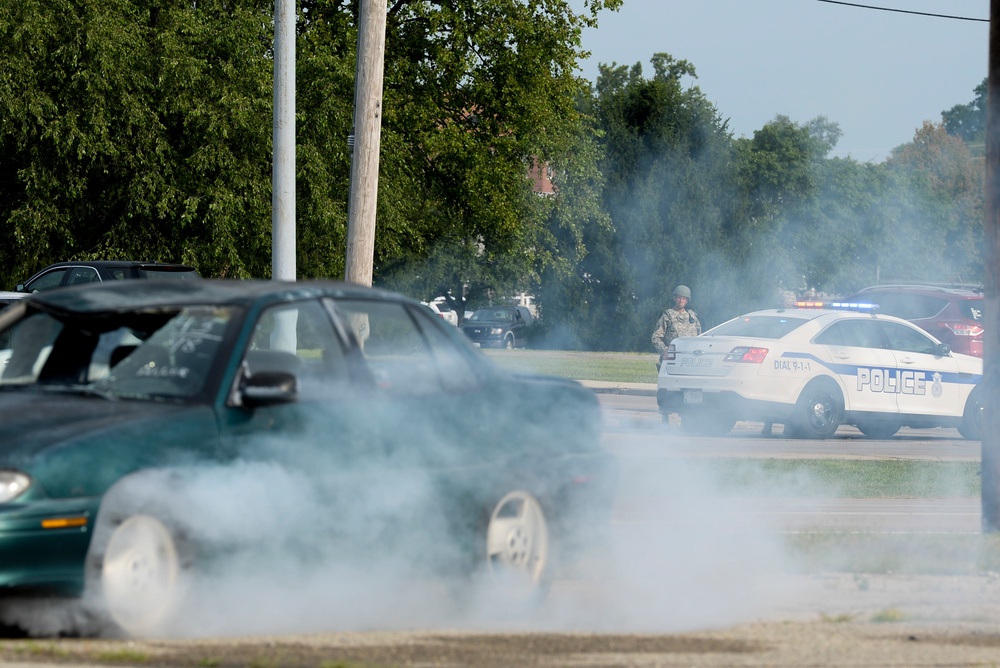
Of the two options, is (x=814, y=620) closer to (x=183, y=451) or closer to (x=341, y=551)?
(x=341, y=551)

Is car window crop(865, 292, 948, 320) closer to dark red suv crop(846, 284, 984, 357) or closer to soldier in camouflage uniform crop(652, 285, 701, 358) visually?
dark red suv crop(846, 284, 984, 357)

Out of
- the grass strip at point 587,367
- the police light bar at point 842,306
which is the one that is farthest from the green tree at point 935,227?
the police light bar at point 842,306

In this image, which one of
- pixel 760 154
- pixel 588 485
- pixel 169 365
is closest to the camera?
pixel 169 365

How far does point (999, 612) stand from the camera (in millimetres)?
6602

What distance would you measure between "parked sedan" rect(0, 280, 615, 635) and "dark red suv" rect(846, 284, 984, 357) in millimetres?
15970

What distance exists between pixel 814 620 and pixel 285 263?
9560 millimetres

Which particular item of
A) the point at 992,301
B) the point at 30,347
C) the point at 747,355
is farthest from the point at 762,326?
the point at 30,347

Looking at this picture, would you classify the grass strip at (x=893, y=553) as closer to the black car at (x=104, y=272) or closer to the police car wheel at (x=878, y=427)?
the police car wheel at (x=878, y=427)

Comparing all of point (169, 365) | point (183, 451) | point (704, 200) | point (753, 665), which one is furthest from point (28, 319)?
point (704, 200)

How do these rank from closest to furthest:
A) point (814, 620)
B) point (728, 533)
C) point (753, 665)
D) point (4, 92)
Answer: point (753, 665), point (814, 620), point (728, 533), point (4, 92)

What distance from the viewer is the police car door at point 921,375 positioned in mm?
17156

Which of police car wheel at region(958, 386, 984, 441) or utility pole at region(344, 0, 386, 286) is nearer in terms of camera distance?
utility pole at region(344, 0, 386, 286)

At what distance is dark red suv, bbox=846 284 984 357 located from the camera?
2170 centimetres

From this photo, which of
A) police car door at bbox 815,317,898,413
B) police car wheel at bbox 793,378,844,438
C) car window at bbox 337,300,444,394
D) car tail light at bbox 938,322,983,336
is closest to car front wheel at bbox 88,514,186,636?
car window at bbox 337,300,444,394
